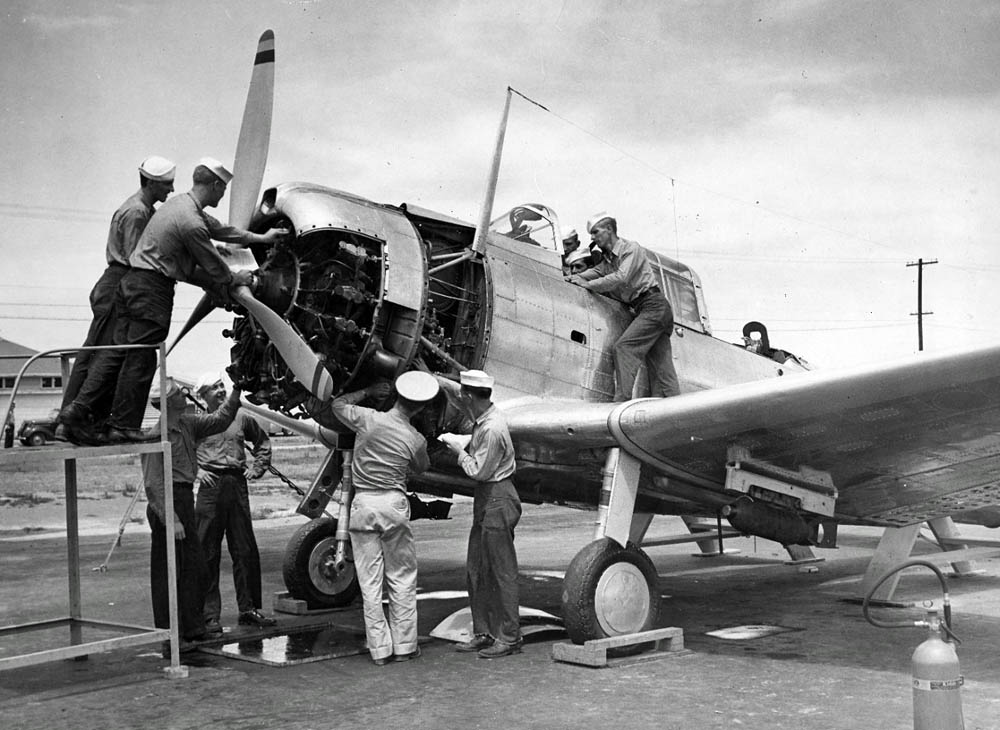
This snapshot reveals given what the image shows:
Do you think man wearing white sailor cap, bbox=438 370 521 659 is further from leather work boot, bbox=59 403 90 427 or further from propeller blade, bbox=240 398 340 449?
propeller blade, bbox=240 398 340 449

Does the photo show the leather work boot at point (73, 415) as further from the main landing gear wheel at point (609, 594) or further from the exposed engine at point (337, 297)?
the main landing gear wheel at point (609, 594)

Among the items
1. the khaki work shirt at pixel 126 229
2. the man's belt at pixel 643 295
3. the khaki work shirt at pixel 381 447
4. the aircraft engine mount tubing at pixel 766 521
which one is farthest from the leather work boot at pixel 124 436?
the aircraft engine mount tubing at pixel 766 521

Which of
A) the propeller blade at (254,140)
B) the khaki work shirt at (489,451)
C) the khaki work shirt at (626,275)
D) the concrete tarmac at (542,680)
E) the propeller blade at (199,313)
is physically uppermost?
the propeller blade at (254,140)

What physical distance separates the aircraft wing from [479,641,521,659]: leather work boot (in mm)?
1533

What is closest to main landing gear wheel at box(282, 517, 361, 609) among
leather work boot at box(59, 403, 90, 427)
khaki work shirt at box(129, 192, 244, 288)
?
leather work boot at box(59, 403, 90, 427)

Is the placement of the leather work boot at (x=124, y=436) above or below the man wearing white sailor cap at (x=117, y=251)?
below

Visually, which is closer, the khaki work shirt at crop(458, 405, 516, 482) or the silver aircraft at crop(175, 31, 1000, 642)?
the silver aircraft at crop(175, 31, 1000, 642)

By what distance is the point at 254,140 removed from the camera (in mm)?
7270

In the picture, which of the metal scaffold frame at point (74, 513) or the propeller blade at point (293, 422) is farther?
the propeller blade at point (293, 422)

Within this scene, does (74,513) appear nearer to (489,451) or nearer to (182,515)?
(182,515)

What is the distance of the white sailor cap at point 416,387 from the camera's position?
6.79 m

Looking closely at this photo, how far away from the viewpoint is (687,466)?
25.4 feet

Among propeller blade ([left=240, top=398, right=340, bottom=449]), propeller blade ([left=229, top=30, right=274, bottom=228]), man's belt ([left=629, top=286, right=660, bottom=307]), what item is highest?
propeller blade ([left=229, top=30, right=274, bottom=228])

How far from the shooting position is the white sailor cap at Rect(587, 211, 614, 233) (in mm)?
8266
